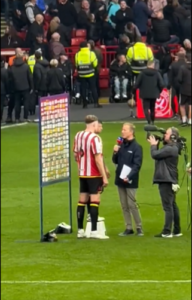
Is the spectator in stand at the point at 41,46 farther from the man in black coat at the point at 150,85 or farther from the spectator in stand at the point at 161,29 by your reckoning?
the man in black coat at the point at 150,85

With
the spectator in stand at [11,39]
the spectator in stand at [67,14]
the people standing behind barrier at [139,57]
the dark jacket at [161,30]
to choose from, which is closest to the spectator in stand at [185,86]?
the people standing behind barrier at [139,57]

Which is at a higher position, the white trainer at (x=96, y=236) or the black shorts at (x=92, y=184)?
the black shorts at (x=92, y=184)

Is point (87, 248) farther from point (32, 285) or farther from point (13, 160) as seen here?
point (13, 160)

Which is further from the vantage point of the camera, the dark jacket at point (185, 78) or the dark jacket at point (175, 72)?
the dark jacket at point (175, 72)

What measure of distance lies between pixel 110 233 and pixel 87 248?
3.91ft

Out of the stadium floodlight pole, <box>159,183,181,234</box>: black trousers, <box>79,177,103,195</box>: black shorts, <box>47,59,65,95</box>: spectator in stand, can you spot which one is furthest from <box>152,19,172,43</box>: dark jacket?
<box>79,177,103,195</box>: black shorts

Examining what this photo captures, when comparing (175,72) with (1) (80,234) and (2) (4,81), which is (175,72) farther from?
(1) (80,234)

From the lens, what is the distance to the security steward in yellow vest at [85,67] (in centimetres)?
1942

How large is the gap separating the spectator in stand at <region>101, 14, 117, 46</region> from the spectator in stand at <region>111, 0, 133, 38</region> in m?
0.13

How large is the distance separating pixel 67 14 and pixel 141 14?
1228 mm

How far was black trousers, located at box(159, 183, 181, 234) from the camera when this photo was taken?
567 inches

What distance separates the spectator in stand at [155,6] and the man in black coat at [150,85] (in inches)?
Result: 308

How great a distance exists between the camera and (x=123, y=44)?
2033cm

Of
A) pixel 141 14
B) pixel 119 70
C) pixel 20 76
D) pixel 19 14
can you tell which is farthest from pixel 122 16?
pixel 119 70
